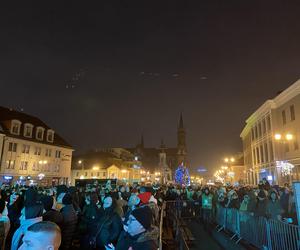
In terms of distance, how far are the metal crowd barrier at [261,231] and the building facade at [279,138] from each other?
16491mm

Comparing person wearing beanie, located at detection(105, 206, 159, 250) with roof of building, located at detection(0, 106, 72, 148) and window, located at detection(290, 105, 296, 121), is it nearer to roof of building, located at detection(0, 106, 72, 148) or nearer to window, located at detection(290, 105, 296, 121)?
window, located at detection(290, 105, 296, 121)

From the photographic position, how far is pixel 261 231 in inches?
361

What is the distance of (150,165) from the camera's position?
147 meters

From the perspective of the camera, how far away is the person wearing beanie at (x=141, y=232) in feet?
12.4

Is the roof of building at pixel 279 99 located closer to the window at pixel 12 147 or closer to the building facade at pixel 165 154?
the window at pixel 12 147

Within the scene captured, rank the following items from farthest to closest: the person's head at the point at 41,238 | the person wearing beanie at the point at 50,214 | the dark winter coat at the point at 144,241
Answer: the person wearing beanie at the point at 50,214 → the dark winter coat at the point at 144,241 → the person's head at the point at 41,238

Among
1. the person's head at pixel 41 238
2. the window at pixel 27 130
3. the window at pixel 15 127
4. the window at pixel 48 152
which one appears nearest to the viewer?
the person's head at pixel 41 238

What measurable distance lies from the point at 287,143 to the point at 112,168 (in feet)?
177

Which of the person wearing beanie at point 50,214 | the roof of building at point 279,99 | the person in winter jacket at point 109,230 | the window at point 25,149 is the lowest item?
the person in winter jacket at point 109,230

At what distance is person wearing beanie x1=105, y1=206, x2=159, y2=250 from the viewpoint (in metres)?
3.77

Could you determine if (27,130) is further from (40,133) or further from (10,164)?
(10,164)

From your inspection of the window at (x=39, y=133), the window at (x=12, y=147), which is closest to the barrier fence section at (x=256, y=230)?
the window at (x=12, y=147)

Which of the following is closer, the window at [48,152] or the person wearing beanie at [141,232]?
the person wearing beanie at [141,232]

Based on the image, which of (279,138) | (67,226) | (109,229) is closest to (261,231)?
(109,229)
